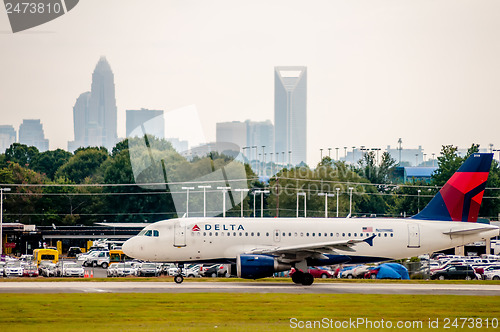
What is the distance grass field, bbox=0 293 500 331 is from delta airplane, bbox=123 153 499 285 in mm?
6731

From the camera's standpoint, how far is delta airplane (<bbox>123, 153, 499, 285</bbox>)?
150 feet

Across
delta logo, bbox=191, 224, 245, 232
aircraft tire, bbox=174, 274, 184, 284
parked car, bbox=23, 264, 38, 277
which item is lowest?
parked car, bbox=23, 264, 38, 277

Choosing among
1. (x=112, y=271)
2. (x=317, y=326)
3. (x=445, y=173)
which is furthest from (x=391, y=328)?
(x=445, y=173)

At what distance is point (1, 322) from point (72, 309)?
3906 millimetres

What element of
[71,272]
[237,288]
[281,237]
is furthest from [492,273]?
[71,272]

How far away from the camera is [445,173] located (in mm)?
153875

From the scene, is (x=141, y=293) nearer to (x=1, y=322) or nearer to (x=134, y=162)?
(x=1, y=322)

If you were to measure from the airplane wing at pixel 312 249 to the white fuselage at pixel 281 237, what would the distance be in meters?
1.22

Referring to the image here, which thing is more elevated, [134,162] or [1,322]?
[134,162]

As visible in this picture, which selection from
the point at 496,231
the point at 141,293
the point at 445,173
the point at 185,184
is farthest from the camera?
the point at 445,173

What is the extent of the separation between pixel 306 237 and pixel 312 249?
128 inches

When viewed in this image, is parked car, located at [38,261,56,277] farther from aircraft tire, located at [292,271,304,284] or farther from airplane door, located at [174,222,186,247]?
aircraft tire, located at [292,271,304,284]

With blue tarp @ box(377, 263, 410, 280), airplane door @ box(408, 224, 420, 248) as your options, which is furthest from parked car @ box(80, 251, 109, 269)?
airplane door @ box(408, 224, 420, 248)

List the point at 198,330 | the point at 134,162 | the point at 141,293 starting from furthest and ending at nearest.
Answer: the point at 134,162 → the point at 141,293 → the point at 198,330
